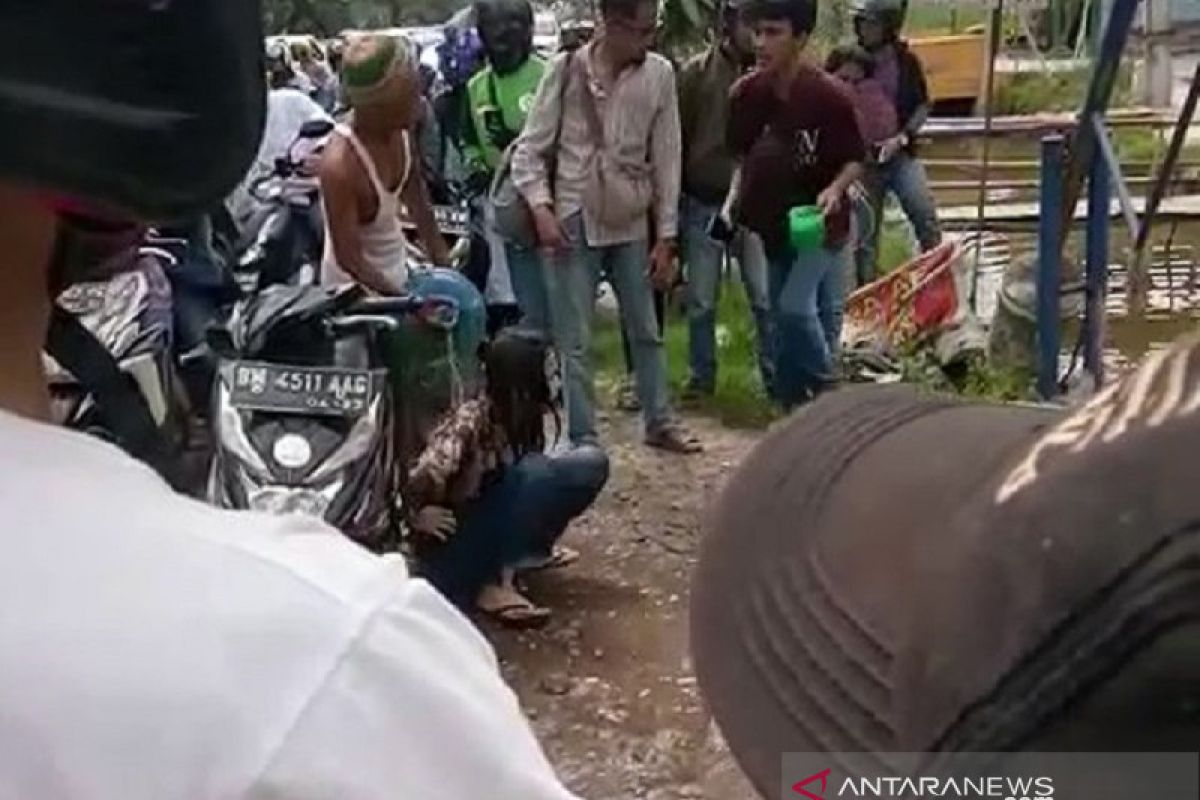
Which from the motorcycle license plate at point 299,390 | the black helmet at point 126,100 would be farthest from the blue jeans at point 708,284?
the black helmet at point 126,100

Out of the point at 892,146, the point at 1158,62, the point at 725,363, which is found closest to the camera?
the point at 725,363

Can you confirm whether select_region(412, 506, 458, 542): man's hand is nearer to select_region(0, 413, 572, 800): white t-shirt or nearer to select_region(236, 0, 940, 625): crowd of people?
select_region(236, 0, 940, 625): crowd of people

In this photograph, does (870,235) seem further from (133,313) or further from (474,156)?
(133,313)

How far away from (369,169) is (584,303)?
181cm

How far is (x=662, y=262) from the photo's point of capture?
7160 millimetres

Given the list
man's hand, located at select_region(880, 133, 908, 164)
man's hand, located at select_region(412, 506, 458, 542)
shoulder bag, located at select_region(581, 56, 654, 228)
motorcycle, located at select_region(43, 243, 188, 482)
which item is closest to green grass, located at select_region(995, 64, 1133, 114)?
man's hand, located at select_region(880, 133, 908, 164)

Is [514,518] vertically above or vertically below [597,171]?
below

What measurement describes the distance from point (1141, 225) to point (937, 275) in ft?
5.64

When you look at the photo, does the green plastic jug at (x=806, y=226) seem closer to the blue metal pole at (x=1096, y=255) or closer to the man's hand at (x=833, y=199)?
the man's hand at (x=833, y=199)

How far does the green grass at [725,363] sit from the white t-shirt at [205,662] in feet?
21.5

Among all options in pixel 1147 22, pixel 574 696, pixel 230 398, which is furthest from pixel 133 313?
pixel 1147 22

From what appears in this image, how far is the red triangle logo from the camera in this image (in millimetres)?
644

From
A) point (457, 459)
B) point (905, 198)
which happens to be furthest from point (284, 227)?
point (905, 198)

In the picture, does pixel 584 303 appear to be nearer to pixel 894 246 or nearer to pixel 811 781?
pixel 894 246
